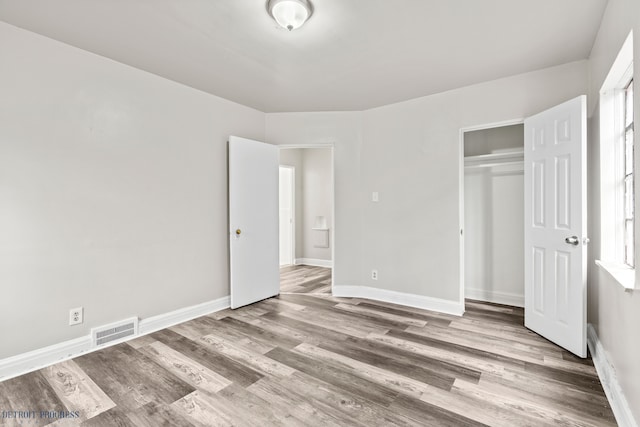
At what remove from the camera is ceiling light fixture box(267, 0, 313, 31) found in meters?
1.92

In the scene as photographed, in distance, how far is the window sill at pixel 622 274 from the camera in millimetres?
1595

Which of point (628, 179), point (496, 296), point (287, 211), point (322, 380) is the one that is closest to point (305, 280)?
point (287, 211)

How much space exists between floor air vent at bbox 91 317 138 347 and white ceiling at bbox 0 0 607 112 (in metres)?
2.35

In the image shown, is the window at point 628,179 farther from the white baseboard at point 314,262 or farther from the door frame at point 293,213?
the door frame at point 293,213

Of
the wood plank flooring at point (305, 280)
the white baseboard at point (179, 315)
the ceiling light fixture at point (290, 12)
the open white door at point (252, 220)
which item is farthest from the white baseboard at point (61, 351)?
the ceiling light fixture at point (290, 12)

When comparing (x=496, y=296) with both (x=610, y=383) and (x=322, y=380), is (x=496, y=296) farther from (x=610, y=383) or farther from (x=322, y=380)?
(x=322, y=380)

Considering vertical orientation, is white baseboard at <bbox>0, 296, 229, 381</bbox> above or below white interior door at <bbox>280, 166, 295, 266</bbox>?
below

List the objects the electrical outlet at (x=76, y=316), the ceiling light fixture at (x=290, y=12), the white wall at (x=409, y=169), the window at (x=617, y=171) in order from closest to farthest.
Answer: the ceiling light fixture at (x=290, y=12) → the window at (x=617, y=171) → the electrical outlet at (x=76, y=316) → the white wall at (x=409, y=169)

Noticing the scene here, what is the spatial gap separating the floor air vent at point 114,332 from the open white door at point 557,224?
373 cm

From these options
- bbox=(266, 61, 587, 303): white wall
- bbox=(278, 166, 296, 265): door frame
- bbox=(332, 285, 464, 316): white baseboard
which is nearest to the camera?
bbox=(266, 61, 587, 303): white wall

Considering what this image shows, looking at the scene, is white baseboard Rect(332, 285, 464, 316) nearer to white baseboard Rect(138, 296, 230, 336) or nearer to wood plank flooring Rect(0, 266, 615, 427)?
wood plank flooring Rect(0, 266, 615, 427)

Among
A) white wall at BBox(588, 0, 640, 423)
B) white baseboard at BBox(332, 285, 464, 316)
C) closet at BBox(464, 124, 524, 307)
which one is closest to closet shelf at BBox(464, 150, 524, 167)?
closet at BBox(464, 124, 524, 307)

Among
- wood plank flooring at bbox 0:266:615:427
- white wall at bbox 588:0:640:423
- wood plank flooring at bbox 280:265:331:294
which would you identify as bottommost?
wood plank flooring at bbox 0:266:615:427

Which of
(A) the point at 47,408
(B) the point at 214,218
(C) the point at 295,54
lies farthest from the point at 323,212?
(A) the point at 47,408
